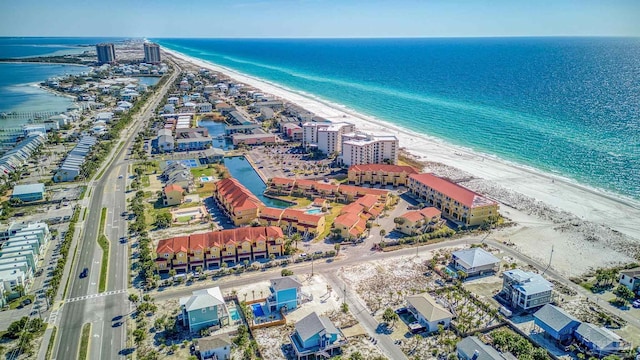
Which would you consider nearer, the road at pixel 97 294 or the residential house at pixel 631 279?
the road at pixel 97 294

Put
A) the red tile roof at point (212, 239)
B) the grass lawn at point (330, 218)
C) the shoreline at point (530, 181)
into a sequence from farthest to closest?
1. the shoreline at point (530, 181)
2. the grass lawn at point (330, 218)
3. the red tile roof at point (212, 239)

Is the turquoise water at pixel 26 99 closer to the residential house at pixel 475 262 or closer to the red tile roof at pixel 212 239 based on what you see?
the red tile roof at pixel 212 239

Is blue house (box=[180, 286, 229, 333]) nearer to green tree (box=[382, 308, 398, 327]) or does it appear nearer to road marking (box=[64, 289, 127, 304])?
road marking (box=[64, 289, 127, 304])

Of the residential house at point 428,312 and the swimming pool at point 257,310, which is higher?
the residential house at point 428,312

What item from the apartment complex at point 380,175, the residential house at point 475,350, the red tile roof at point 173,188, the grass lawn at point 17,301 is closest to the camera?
the residential house at point 475,350

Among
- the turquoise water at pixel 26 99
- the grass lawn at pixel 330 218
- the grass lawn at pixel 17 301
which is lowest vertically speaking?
the grass lawn at pixel 17 301

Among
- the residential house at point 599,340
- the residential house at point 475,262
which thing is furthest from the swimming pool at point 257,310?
the residential house at point 599,340

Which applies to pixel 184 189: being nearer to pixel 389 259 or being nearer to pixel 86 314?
pixel 86 314
